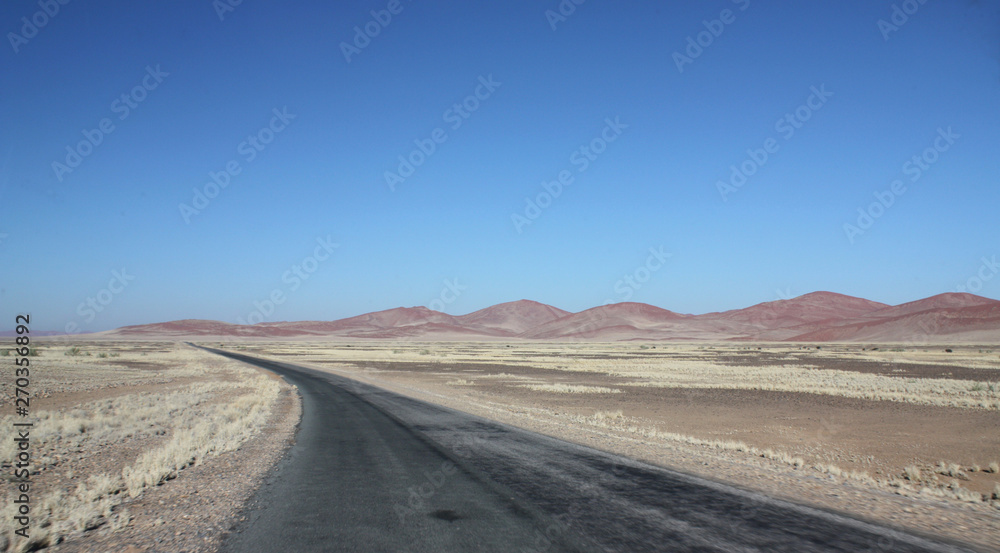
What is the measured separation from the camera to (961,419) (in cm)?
1978

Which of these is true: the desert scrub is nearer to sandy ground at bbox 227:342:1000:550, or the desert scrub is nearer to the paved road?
the paved road

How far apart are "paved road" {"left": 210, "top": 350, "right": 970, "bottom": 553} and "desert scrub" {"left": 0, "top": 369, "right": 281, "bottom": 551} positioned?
7.13 feet

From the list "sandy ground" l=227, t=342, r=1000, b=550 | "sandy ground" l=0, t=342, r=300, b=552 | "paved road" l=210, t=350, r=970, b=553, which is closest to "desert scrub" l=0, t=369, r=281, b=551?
"sandy ground" l=0, t=342, r=300, b=552

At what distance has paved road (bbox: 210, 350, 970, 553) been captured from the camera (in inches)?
239

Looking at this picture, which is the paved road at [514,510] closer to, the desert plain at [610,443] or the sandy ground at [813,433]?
the desert plain at [610,443]

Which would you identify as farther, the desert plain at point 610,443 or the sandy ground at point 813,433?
the sandy ground at point 813,433

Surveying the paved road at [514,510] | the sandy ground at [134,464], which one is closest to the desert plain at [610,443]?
the sandy ground at [134,464]

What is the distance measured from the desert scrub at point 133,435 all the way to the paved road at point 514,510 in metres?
2.17

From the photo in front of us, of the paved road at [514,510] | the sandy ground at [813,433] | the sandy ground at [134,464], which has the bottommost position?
the sandy ground at [813,433]

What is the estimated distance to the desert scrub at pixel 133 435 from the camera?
7.22 metres

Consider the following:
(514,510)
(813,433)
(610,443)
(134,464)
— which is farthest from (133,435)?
(813,433)

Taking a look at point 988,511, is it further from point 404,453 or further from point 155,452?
point 155,452

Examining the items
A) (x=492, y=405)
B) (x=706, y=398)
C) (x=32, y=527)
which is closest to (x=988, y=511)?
(x=32, y=527)

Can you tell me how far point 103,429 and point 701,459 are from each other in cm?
1689
